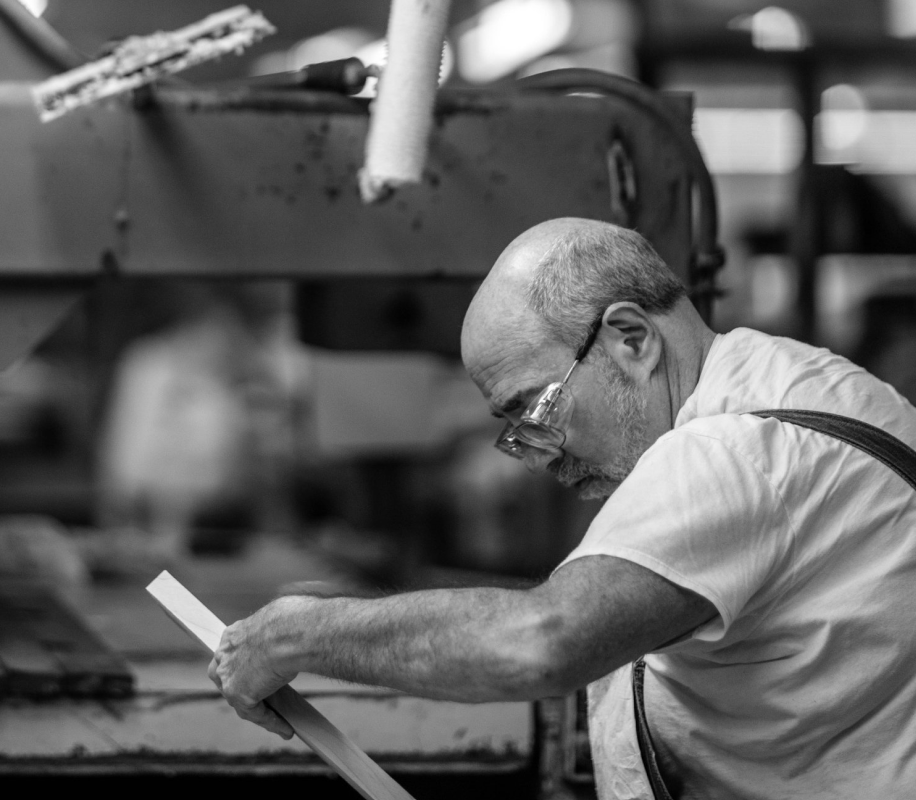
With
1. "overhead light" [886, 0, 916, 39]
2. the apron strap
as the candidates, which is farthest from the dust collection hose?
"overhead light" [886, 0, 916, 39]

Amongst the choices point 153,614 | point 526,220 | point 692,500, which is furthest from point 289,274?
point 153,614

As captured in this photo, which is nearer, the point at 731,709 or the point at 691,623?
the point at 691,623

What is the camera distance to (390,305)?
207 cm

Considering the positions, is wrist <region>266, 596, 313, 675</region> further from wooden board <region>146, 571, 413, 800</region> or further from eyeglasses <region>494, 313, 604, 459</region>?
eyeglasses <region>494, 313, 604, 459</region>

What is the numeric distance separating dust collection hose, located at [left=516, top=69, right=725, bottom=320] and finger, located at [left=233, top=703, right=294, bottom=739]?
770 millimetres

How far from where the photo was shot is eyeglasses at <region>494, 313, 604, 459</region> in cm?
126

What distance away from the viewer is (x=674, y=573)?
3.41 feet

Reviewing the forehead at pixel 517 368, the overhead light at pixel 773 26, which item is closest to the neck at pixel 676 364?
the forehead at pixel 517 368

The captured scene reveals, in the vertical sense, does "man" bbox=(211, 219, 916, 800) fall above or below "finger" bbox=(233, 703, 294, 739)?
above

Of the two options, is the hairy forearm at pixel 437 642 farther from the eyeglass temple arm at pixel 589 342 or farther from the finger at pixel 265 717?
the eyeglass temple arm at pixel 589 342

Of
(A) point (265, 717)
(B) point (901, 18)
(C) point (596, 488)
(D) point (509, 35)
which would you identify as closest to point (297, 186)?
(C) point (596, 488)

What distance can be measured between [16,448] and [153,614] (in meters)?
3.72

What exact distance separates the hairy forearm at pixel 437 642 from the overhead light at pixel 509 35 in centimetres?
363

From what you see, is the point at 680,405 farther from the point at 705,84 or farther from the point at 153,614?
the point at 705,84
